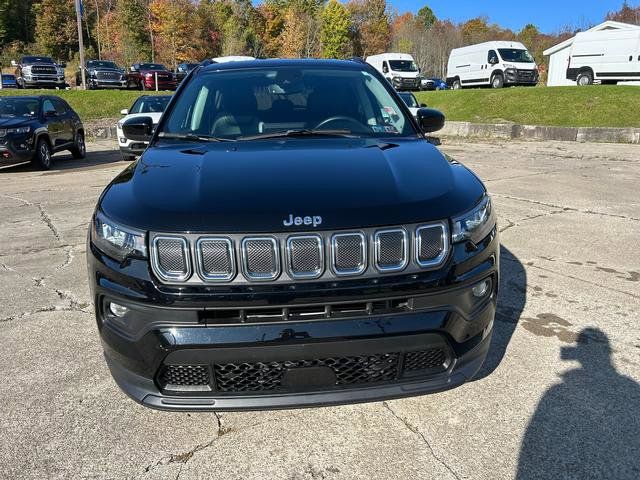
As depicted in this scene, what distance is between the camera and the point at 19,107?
12.7 meters

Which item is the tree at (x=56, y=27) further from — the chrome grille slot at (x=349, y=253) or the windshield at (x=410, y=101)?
the chrome grille slot at (x=349, y=253)

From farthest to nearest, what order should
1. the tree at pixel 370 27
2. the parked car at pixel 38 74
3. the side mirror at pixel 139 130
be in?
the tree at pixel 370 27
the parked car at pixel 38 74
the side mirror at pixel 139 130

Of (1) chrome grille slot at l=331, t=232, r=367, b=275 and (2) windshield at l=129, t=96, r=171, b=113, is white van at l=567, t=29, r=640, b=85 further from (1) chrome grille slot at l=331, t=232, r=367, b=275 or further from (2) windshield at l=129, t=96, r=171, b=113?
(1) chrome grille slot at l=331, t=232, r=367, b=275

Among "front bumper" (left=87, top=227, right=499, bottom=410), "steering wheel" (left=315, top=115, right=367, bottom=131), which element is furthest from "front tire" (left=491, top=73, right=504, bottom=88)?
"front bumper" (left=87, top=227, right=499, bottom=410)

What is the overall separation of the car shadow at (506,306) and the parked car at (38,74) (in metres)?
32.6

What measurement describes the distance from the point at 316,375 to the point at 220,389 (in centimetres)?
39

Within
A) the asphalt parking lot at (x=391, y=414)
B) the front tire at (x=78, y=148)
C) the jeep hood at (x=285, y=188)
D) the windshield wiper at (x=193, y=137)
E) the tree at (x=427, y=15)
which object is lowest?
the asphalt parking lot at (x=391, y=414)

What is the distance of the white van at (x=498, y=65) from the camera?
26561 millimetres

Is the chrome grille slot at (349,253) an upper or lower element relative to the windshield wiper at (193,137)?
lower

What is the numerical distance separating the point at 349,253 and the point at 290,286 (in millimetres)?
269

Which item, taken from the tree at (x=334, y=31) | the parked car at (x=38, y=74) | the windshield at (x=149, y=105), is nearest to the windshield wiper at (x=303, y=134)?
the windshield at (x=149, y=105)

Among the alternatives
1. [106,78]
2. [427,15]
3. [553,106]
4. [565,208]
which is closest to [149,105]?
[565,208]

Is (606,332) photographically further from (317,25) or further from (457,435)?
(317,25)

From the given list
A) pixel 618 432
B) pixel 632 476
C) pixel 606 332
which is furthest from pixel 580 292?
pixel 632 476
